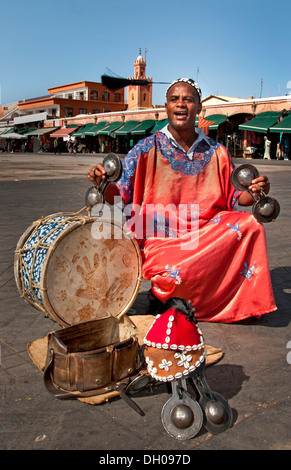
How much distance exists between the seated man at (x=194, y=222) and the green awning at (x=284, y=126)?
21.1m

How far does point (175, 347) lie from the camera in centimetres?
197

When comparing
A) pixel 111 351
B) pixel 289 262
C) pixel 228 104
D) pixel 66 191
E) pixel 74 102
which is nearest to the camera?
pixel 111 351

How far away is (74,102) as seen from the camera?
52.8m

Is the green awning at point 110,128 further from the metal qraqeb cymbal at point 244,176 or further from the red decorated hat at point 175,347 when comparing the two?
the red decorated hat at point 175,347

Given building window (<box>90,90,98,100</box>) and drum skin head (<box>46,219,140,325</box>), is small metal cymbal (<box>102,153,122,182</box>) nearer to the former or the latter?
drum skin head (<box>46,219,140,325</box>)

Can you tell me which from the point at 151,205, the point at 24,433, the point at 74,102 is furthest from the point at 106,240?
the point at 74,102

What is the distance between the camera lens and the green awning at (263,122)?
2427 centimetres

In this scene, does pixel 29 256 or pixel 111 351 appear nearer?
pixel 111 351

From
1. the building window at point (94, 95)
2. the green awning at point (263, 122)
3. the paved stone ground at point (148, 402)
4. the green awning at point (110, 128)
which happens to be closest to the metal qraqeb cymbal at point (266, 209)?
the paved stone ground at point (148, 402)

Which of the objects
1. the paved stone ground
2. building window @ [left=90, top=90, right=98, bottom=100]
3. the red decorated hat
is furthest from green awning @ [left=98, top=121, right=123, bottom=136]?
the red decorated hat

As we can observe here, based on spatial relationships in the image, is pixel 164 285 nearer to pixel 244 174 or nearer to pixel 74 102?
pixel 244 174

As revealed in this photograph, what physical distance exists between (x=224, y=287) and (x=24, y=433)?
1.68 meters

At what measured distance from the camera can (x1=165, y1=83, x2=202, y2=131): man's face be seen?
3158 mm

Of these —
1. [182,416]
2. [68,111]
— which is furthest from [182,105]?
[68,111]
